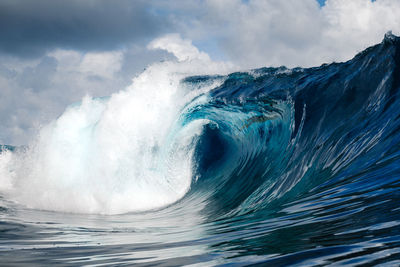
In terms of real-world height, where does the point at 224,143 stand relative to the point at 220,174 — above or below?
above

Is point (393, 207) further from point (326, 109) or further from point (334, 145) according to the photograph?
point (326, 109)

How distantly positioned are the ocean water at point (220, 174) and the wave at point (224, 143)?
4 centimetres

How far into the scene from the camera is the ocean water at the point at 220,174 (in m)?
3.03

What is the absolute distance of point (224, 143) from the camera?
39.1 ft

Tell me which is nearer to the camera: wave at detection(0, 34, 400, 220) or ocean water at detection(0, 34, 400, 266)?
ocean water at detection(0, 34, 400, 266)

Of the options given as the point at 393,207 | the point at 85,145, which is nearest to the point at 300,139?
the point at 393,207

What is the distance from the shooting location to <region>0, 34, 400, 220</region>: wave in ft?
19.0

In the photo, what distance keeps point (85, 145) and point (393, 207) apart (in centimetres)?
1036

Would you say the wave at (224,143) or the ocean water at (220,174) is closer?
the ocean water at (220,174)

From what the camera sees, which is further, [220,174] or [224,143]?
[224,143]

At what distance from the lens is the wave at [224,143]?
5.80 m

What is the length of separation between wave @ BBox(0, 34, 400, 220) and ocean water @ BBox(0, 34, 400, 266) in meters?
0.04

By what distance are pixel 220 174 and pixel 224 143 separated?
178cm

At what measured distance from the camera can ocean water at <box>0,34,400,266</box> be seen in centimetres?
303
